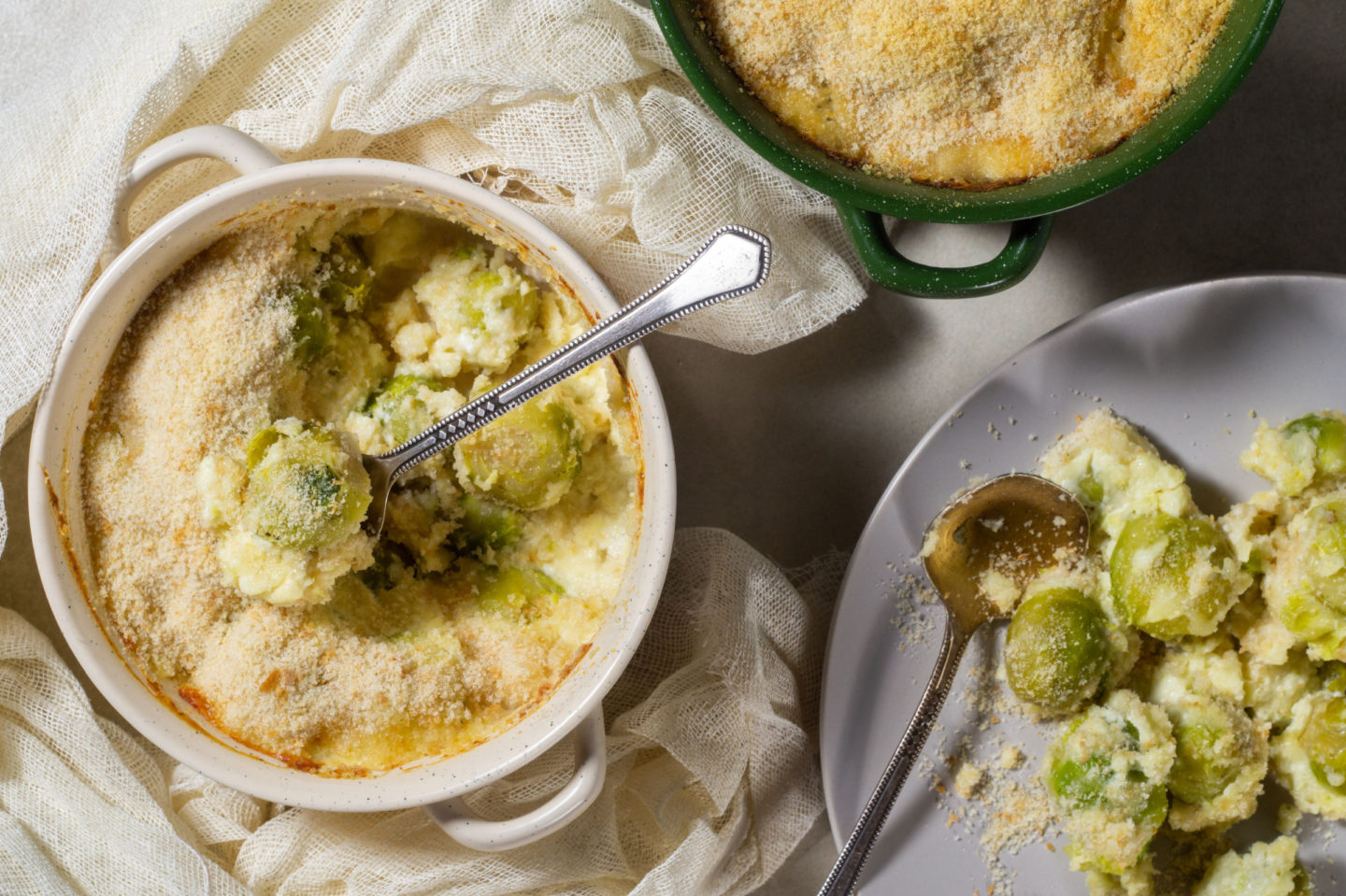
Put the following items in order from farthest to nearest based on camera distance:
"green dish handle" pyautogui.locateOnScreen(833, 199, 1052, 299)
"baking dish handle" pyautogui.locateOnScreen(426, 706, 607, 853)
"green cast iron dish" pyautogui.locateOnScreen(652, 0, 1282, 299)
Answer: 1. "baking dish handle" pyautogui.locateOnScreen(426, 706, 607, 853)
2. "green dish handle" pyautogui.locateOnScreen(833, 199, 1052, 299)
3. "green cast iron dish" pyautogui.locateOnScreen(652, 0, 1282, 299)

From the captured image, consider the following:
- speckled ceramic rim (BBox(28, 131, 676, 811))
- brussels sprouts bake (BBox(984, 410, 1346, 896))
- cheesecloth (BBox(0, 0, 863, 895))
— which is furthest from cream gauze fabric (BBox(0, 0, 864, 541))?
brussels sprouts bake (BBox(984, 410, 1346, 896))

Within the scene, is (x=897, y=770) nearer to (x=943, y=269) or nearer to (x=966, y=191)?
(x=943, y=269)

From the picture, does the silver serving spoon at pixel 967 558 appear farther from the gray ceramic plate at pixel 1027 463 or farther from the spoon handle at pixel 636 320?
the spoon handle at pixel 636 320

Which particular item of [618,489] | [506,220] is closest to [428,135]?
[506,220]

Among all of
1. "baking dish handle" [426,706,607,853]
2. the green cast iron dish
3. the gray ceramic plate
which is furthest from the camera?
the gray ceramic plate

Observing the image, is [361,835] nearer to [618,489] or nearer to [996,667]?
[618,489]

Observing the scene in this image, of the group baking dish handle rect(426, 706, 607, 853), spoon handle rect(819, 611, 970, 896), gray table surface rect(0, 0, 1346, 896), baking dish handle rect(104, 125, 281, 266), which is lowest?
spoon handle rect(819, 611, 970, 896)

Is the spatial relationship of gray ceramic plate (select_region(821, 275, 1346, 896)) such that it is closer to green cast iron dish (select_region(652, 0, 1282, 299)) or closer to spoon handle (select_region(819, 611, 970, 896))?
spoon handle (select_region(819, 611, 970, 896))
